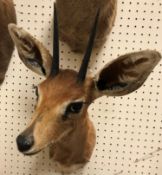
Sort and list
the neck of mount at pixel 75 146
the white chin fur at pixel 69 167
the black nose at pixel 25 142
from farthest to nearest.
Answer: the white chin fur at pixel 69 167 → the neck of mount at pixel 75 146 → the black nose at pixel 25 142

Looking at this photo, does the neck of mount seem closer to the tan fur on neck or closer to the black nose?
the tan fur on neck

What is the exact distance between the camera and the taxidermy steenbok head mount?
0.68 meters

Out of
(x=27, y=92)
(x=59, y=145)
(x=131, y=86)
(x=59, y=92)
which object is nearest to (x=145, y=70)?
(x=131, y=86)

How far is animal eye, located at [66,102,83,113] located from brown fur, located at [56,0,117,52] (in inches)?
7.4

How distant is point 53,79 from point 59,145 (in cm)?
18

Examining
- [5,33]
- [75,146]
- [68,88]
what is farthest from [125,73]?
[5,33]

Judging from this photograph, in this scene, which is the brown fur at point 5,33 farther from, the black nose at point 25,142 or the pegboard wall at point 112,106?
the black nose at point 25,142

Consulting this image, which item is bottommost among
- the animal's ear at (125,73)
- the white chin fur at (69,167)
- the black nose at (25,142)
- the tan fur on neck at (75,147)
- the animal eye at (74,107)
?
the white chin fur at (69,167)

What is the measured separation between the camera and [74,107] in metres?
Answer: 0.72

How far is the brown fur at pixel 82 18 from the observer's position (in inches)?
32.0

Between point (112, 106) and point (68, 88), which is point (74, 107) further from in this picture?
point (112, 106)

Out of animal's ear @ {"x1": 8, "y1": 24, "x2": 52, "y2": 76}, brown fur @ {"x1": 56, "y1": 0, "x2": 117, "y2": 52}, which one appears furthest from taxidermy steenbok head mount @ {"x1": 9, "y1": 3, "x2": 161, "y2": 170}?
brown fur @ {"x1": 56, "y1": 0, "x2": 117, "y2": 52}

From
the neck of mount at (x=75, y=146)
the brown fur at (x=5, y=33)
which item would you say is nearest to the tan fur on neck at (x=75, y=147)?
the neck of mount at (x=75, y=146)

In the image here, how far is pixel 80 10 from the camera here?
818mm
